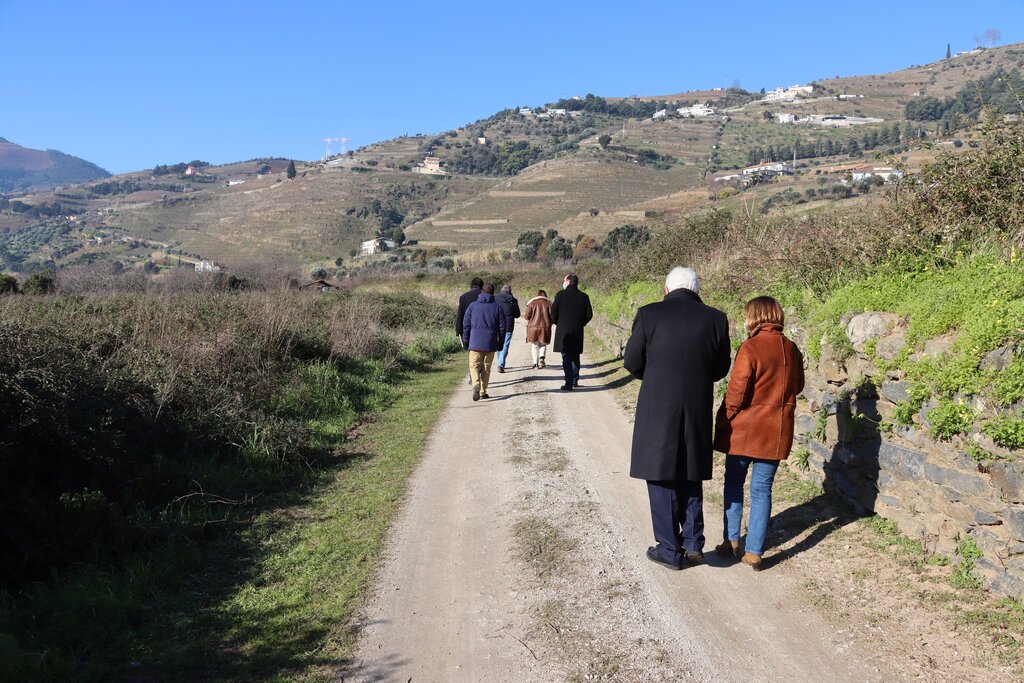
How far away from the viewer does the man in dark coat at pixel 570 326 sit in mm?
12570

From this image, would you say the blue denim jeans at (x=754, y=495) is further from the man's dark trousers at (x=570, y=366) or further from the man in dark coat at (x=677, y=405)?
the man's dark trousers at (x=570, y=366)

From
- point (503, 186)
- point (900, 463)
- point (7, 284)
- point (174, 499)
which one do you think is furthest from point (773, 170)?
point (174, 499)

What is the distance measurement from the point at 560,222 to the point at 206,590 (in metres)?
69.1

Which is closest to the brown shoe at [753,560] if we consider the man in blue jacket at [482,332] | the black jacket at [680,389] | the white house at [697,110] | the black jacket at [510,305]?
the black jacket at [680,389]

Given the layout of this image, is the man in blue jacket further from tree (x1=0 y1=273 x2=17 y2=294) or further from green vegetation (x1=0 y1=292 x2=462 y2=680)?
tree (x1=0 y1=273 x2=17 y2=294)

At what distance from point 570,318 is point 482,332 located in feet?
5.89

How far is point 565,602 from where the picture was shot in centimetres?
452

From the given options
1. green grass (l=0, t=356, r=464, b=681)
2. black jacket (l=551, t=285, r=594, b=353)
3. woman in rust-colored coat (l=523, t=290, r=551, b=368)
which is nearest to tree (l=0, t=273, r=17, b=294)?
woman in rust-colored coat (l=523, t=290, r=551, b=368)

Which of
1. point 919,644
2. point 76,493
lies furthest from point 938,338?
point 76,493

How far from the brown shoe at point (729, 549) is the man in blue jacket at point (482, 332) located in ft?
23.0

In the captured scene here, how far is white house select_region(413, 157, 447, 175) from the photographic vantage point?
13162 centimetres

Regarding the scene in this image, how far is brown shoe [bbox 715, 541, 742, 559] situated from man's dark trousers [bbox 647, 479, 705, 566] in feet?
0.73

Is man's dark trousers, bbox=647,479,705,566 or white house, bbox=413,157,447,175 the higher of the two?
white house, bbox=413,157,447,175

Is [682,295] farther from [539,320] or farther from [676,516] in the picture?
[539,320]
